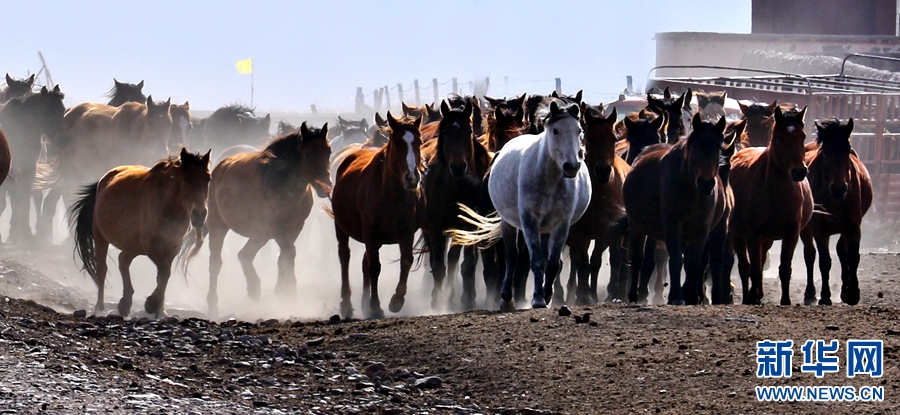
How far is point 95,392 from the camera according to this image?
6742 mm

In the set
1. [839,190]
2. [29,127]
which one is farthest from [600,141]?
[29,127]

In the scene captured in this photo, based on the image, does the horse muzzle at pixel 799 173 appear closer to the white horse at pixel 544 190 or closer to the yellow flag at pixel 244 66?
the white horse at pixel 544 190

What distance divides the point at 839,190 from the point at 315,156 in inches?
203

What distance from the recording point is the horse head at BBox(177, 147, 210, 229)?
11164mm

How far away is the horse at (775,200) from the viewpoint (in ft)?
36.3

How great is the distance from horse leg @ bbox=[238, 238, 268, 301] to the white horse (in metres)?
Result: 3.45

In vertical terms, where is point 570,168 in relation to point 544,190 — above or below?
above

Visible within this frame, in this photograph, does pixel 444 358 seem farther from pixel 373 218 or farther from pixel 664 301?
pixel 664 301

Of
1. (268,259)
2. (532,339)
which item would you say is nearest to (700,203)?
(532,339)

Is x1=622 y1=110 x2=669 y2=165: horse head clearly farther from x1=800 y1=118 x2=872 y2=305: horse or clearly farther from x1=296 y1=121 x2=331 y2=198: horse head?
x1=296 y1=121 x2=331 y2=198: horse head

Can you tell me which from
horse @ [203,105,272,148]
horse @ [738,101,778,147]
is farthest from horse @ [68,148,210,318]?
horse @ [203,105,272,148]

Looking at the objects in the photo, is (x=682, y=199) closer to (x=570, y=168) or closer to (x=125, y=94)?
(x=570, y=168)

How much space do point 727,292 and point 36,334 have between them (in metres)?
6.36

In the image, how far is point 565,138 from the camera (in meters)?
9.77
